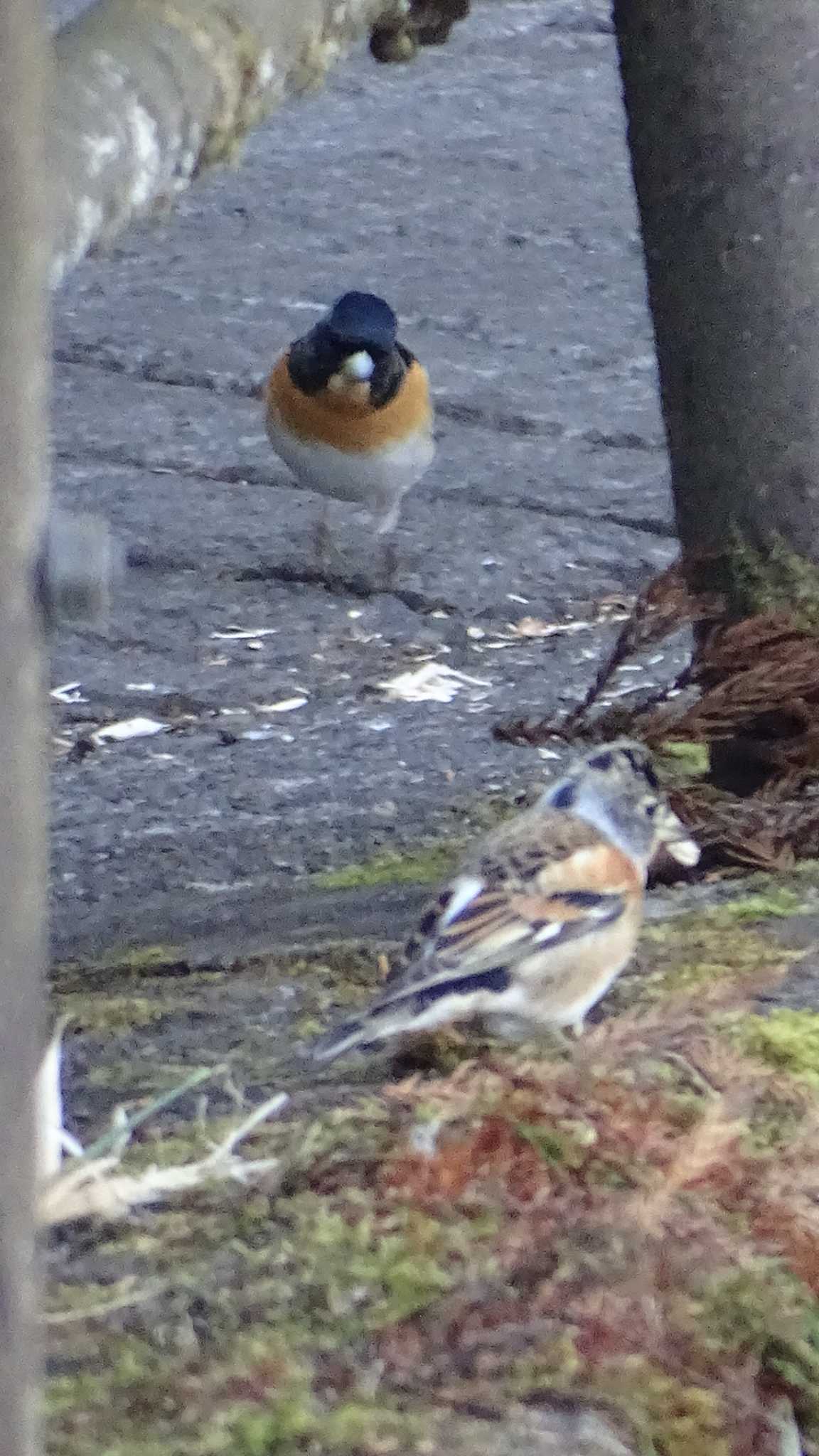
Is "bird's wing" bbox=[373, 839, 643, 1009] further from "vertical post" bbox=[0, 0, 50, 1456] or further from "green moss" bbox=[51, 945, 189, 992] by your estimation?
"vertical post" bbox=[0, 0, 50, 1456]

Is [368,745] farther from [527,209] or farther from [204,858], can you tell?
[527,209]

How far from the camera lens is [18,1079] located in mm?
774

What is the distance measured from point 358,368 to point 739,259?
276 cm

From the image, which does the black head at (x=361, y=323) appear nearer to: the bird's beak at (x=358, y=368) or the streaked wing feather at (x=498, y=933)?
the bird's beak at (x=358, y=368)

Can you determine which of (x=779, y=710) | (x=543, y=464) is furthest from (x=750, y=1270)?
(x=543, y=464)

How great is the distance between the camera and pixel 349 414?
16.5 ft

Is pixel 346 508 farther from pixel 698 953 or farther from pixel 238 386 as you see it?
pixel 698 953

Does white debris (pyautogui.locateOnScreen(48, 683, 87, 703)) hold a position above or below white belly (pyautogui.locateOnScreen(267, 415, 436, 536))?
below

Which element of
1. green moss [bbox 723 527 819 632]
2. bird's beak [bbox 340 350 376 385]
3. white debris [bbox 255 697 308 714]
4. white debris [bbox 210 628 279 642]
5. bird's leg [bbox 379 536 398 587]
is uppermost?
green moss [bbox 723 527 819 632]

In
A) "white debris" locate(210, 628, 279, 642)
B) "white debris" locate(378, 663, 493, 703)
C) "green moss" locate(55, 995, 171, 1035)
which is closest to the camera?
"green moss" locate(55, 995, 171, 1035)

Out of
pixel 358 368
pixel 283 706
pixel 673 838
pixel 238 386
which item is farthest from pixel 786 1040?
pixel 238 386

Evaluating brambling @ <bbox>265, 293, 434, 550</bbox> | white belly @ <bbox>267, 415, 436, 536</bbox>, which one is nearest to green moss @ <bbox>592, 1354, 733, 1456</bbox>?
white belly @ <bbox>267, 415, 436, 536</bbox>

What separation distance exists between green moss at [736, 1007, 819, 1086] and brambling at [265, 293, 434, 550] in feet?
10.5

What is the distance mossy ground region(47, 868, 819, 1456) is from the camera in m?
1.14
